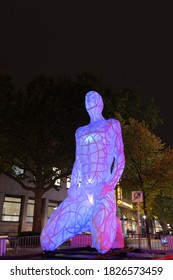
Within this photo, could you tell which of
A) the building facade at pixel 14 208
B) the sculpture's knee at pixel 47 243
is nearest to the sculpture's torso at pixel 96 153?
the sculpture's knee at pixel 47 243

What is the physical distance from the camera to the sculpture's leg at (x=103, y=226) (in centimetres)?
829

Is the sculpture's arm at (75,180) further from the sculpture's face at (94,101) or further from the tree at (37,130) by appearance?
the tree at (37,130)

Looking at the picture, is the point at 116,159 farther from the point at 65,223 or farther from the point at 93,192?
the point at 65,223

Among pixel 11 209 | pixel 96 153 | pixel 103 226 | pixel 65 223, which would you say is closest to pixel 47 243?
pixel 65 223

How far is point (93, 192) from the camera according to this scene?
921cm

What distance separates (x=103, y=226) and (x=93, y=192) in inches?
49.4

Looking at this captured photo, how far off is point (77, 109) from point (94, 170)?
10.5m

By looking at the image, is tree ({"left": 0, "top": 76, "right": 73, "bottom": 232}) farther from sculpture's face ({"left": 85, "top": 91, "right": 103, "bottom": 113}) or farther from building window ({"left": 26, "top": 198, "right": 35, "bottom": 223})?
building window ({"left": 26, "top": 198, "right": 35, "bottom": 223})

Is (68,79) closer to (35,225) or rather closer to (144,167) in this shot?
(144,167)

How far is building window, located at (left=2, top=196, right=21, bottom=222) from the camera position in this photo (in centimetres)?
2905

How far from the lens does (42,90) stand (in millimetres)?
20609

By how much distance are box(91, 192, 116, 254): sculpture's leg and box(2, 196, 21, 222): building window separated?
888 inches
